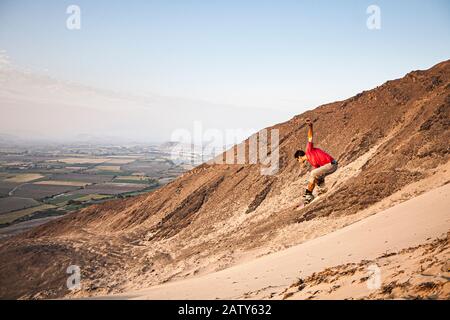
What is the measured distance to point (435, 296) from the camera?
507 cm

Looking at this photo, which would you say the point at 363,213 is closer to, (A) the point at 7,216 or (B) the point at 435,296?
(B) the point at 435,296

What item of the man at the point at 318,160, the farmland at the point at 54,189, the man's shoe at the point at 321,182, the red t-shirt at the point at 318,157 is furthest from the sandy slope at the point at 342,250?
the farmland at the point at 54,189

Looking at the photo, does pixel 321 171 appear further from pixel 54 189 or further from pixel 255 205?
pixel 54 189

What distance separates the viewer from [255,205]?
77.2ft

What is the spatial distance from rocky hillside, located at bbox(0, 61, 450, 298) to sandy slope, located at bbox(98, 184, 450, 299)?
360cm

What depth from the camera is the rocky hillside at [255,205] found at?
699 inches

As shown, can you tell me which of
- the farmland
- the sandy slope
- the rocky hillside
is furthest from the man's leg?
the farmland

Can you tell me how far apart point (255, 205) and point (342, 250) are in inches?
495

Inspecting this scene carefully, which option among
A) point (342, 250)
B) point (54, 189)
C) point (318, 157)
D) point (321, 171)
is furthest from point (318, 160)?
point (54, 189)

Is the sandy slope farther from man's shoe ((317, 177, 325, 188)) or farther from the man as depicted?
the man

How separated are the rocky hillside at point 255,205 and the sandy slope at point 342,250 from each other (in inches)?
142
